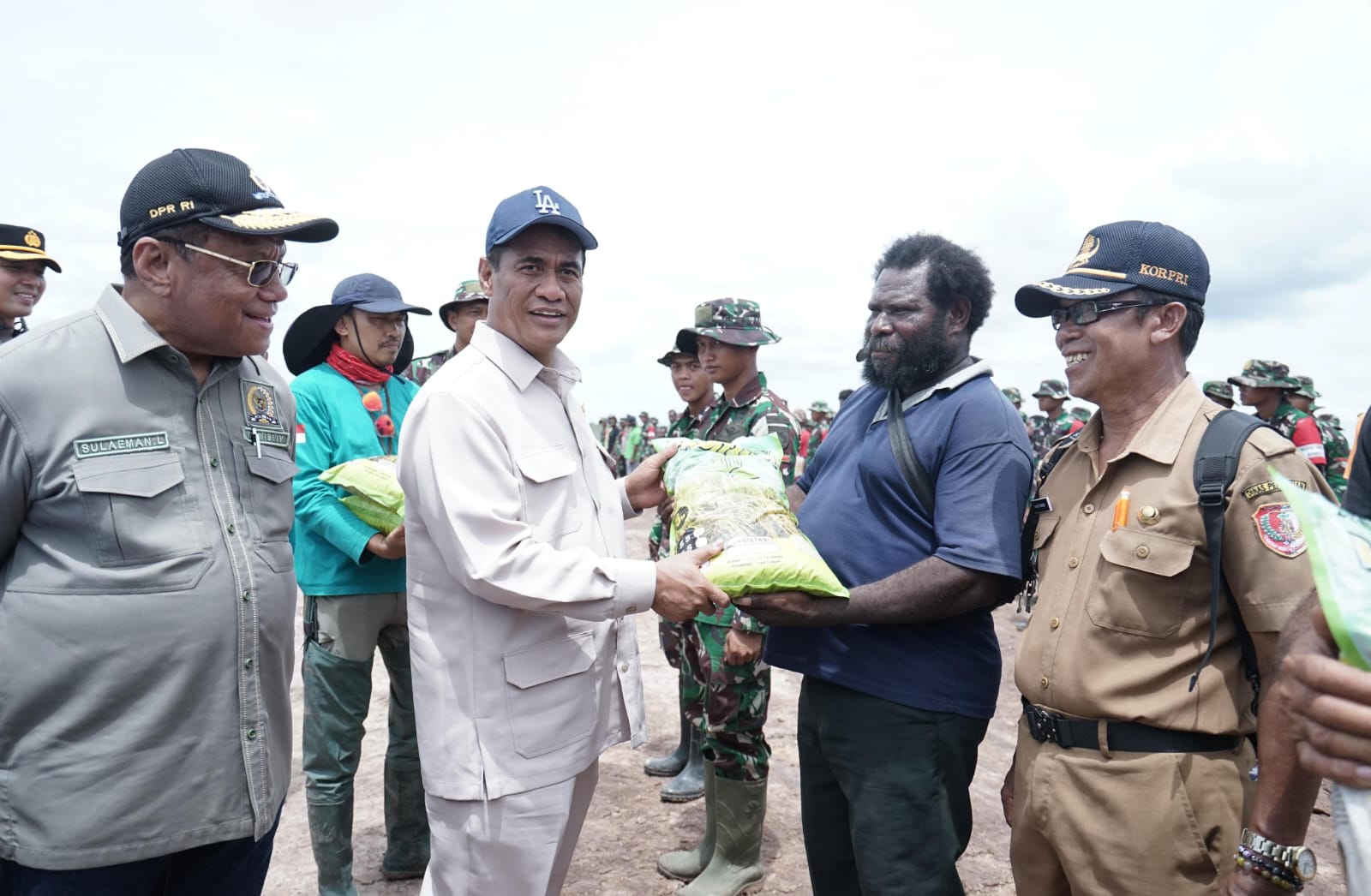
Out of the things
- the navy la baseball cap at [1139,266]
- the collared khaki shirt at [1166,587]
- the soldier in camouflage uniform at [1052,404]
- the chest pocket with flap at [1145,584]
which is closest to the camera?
the collared khaki shirt at [1166,587]

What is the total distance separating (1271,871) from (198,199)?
9.57 ft

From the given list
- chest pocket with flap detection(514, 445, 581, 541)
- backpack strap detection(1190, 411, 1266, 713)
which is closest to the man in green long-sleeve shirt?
chest pocket with flap detection(514, 445, 581, 541)

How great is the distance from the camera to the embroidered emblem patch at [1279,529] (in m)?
1.89

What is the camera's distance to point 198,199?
2037mm

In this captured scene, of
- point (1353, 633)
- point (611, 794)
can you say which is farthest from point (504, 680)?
point (611, 794)

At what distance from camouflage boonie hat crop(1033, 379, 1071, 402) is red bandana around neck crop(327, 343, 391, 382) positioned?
1174 centimetres

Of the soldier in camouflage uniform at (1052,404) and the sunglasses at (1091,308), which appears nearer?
the sunglasses at (1091,308)

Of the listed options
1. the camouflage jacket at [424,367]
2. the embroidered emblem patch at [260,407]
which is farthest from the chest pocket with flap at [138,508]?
the camouflage jacket at [424,367]

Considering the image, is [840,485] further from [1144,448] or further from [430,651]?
[430,651]

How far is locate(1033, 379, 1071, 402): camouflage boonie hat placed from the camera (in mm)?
12917

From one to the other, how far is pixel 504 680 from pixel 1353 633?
1.88m

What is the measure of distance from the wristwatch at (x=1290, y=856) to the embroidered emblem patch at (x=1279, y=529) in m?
0.66

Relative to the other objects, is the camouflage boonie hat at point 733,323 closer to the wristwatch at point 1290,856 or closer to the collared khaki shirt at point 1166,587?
the collared khaki shirt at point 1166,587

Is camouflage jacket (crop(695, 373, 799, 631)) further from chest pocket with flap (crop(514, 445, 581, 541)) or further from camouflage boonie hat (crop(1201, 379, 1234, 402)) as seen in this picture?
camouflage boonie hat (crop(1201, 379, 1234, 402))
